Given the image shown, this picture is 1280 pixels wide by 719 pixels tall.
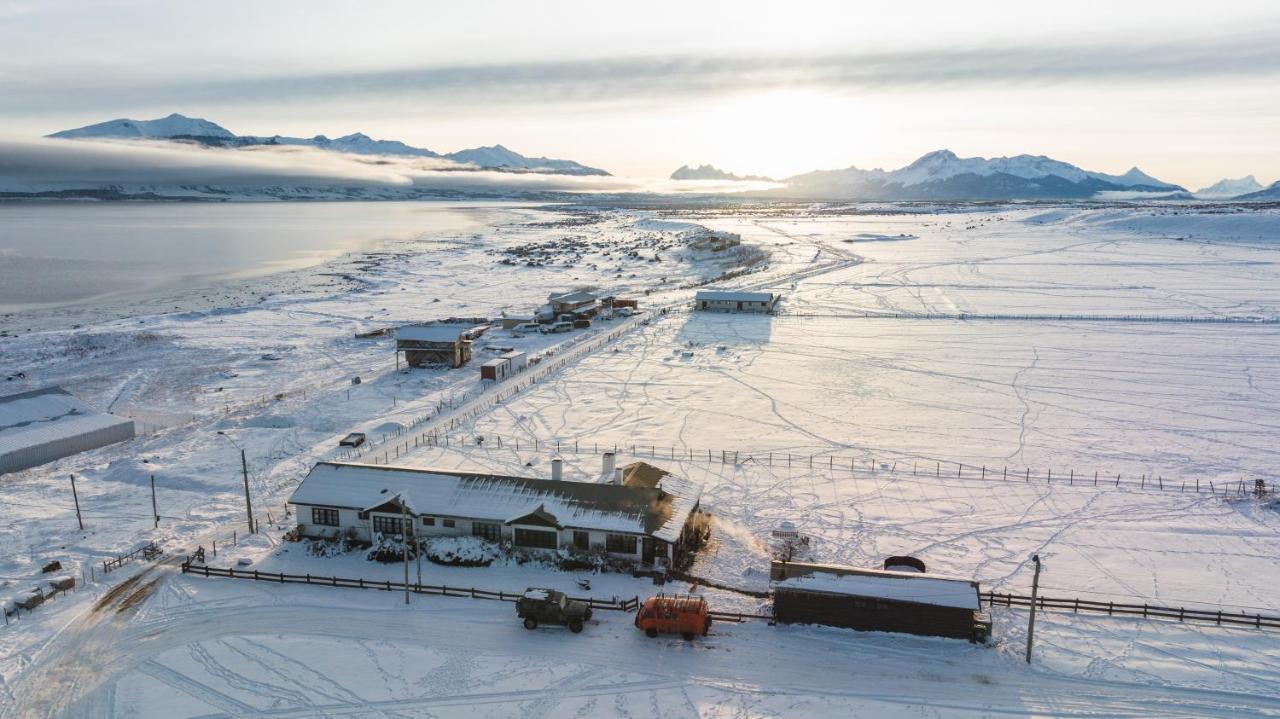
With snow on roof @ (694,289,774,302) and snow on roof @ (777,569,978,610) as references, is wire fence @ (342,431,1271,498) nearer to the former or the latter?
snow on roof @ (777,569,978,610)

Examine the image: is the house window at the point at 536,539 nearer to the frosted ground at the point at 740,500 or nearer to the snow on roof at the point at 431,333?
the frosted ground at the point at 740,500

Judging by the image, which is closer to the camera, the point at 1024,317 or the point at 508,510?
the point at 508,510

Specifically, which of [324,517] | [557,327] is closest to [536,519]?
[324,517]

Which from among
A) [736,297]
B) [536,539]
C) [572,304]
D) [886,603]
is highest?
[736,297]

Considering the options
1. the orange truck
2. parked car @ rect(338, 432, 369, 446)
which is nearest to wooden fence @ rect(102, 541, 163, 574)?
parked car @ rect(338, 432, 369, 446)

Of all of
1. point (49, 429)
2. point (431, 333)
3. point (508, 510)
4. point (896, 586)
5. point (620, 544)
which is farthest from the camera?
point (431, 333)

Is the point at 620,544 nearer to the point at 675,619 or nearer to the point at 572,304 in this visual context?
the point at 675,619

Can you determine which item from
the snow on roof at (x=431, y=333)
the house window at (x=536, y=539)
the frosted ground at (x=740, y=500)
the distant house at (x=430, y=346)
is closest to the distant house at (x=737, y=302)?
the frosted ground at (x=740, y=500)
